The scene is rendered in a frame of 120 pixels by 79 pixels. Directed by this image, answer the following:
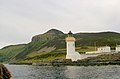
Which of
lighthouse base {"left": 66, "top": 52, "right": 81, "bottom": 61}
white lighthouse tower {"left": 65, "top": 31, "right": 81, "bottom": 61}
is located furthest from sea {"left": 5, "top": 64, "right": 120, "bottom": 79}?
lighthouse base {"left": 66, "top": 52, "right": 81, "bottom": 61}

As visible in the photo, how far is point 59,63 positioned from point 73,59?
32.0 feet

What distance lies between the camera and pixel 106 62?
374ft

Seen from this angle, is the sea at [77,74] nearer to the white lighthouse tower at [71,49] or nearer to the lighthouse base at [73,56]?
the white lighthouse tower at [71,49]

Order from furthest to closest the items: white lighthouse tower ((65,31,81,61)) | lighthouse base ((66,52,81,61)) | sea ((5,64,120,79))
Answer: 1. lighthouse base ((66,52,81,61))
2. white lighthouse tower ((65,31,81,61))
3. sea ((5,64,120,79))

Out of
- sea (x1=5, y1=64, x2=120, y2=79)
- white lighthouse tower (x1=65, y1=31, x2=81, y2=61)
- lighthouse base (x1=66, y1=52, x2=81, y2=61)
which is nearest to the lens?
sea (x1=5, y1=64, x2=120, y2=79)

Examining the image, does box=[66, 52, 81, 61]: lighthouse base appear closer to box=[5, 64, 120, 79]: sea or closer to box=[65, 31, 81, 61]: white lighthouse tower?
box=[65, 31, 81, 61]: white lighthouse tower

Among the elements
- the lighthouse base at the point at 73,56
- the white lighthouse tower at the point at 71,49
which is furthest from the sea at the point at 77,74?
the lighthouse base at the point at 73,56

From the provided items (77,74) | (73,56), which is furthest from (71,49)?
(77,74)

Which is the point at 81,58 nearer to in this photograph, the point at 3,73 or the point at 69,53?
the point at 69,53

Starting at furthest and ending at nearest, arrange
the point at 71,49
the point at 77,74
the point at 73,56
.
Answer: the point at 73,56 → the point at 71,49 → the point at 77,74

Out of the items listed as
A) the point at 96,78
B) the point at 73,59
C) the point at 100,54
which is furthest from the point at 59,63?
the point at 96,78

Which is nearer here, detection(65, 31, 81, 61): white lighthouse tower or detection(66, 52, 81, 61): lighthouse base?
detection(65, 31, 81, 61): white lighthouse tower

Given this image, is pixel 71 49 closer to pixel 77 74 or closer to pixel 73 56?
pixel 73 56

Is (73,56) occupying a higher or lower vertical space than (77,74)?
lower
